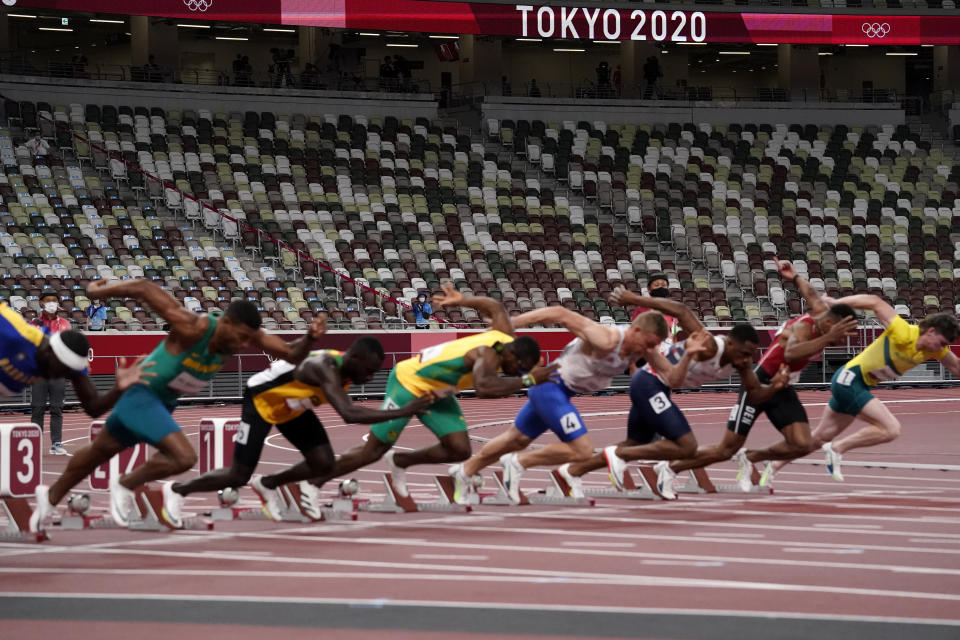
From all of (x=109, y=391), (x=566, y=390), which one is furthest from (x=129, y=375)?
(x=566, y=390)

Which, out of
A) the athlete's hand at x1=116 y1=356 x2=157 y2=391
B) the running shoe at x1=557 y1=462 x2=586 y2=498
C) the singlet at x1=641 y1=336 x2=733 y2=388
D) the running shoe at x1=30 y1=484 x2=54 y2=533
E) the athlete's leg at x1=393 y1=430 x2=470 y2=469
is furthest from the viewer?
the singlet at x1=641 y1=336 x2=733 y2=388

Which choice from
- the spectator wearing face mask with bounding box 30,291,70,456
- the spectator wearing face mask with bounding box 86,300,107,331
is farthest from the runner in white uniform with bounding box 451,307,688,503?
the spectator wearing face mask with bounding box 86,300,107,331

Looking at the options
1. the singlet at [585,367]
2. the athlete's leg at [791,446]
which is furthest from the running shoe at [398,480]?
the athlete's leg at [791,446]

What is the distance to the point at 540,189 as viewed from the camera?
131 feet

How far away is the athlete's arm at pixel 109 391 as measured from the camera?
997 cm

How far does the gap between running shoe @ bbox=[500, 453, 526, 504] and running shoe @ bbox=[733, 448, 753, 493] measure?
2.21 meters

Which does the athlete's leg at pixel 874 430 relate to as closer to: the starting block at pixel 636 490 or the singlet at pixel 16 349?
the starting block at pixel 636 490

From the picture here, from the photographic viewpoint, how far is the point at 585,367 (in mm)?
12680

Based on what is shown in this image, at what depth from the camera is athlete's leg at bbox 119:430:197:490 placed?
1041 centimetres

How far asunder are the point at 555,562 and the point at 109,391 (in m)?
3.34

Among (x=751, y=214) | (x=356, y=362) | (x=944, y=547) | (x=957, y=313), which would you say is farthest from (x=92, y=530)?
(x=751, y=214)

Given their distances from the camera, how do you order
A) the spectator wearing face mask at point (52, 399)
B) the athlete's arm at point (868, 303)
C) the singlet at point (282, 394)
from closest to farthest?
the singlet at point (282, 394)
the athlete's arm at point (868, 303)
the spectator wearing face mask at point (52, 399)

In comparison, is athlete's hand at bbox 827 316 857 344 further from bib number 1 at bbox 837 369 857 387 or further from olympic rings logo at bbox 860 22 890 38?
olympic rings logo at bbox 860 22 890 38

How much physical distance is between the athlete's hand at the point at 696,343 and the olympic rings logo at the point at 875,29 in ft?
119
